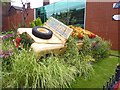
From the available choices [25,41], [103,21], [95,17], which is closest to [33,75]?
[25,41]

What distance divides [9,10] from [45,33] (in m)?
15.2

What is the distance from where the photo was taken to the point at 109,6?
35.3ft

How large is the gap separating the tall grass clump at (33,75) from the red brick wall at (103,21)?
23.7 feet

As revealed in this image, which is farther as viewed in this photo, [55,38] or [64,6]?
[64,6]

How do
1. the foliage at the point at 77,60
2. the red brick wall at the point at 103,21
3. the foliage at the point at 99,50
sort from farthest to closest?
the red brick wall at the point at 103,21
the foliage at the point at 99,50
the foliage at the point at 77,60

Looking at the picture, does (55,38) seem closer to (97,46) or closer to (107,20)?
(97,46)

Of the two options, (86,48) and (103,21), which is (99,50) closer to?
(86,48)

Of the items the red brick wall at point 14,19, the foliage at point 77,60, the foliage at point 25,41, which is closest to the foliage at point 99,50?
the foliage at point 77,60

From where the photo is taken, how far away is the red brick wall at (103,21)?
35.1ft

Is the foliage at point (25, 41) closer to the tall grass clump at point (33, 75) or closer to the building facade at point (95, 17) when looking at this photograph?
the tall grass clump at point (33, 75)

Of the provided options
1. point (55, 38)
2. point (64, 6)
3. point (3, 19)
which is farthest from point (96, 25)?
point (3, 19)

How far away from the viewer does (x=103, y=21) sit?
1109 centimetres

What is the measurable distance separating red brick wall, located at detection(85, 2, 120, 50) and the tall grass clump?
7.24 metres

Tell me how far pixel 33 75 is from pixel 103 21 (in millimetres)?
8112
